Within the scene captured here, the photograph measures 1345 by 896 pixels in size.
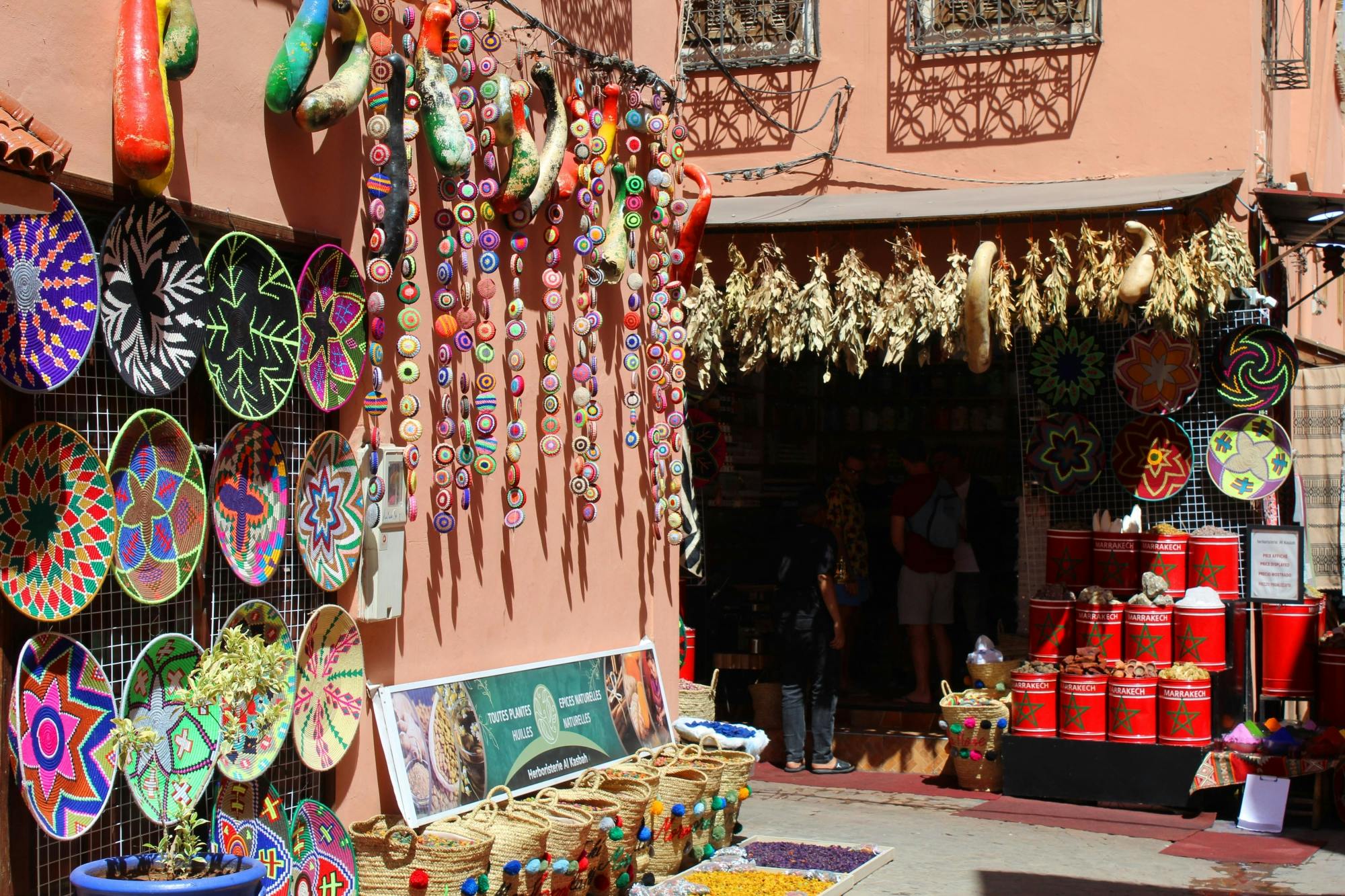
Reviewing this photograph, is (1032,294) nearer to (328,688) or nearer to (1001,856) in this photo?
(1001,856)

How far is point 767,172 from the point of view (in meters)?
10.7

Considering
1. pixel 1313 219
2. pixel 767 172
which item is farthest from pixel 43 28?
pixel 1313 219

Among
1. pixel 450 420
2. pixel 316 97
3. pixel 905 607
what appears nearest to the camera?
pixel 316 97

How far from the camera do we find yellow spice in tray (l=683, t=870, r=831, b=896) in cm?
648

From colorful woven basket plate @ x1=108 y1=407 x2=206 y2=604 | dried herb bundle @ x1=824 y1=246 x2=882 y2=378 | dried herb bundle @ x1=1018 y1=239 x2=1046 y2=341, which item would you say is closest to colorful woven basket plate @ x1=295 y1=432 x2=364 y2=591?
colorful woven basket plate @ x1=108 y1=407 x2=206 y2=604

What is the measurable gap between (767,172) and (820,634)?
3388 millimetres

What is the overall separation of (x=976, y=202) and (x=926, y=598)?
2.79m

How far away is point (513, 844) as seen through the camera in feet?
18.4

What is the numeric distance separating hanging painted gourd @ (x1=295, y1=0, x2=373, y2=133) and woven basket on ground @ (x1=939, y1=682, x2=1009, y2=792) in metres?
5.55

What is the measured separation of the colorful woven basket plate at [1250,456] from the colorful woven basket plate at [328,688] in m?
5.79

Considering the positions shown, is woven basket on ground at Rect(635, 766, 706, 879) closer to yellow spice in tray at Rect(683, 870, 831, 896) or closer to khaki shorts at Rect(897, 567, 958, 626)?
yellow spice in tray at Rect(683, 870, 831, 896)

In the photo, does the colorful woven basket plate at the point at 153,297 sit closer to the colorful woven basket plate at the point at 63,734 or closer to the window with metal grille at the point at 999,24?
the colorful woven basket plate at the point at 63,734

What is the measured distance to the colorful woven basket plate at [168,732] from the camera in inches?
176

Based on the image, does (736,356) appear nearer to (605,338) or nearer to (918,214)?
(918,214)
